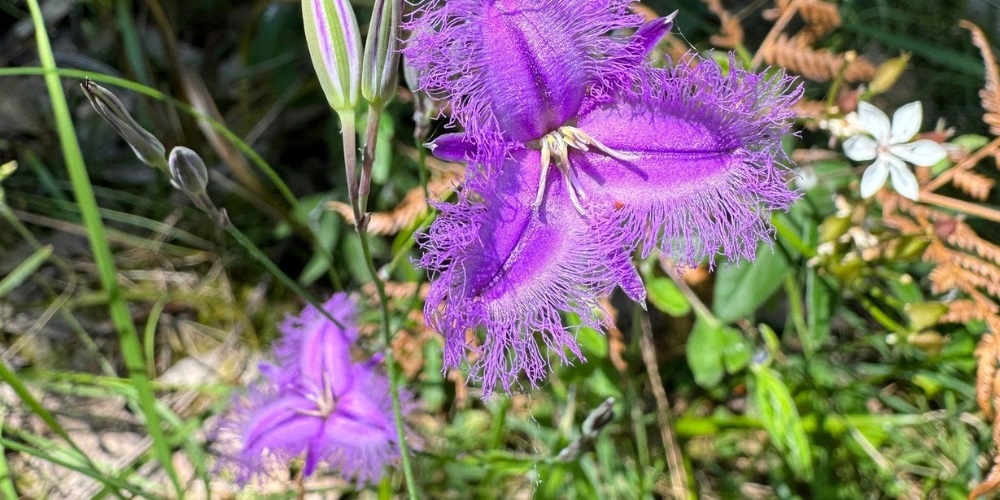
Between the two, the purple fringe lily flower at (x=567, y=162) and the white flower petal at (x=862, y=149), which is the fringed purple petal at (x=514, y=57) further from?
the white flower petal at (x=862, y=149)

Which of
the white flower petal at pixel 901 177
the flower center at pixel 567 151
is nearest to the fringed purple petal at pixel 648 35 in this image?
the flower center at pixel 567 151

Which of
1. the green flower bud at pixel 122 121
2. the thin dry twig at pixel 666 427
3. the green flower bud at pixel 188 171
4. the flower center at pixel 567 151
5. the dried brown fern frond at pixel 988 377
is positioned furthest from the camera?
the thin dry twig at pixel 666 427

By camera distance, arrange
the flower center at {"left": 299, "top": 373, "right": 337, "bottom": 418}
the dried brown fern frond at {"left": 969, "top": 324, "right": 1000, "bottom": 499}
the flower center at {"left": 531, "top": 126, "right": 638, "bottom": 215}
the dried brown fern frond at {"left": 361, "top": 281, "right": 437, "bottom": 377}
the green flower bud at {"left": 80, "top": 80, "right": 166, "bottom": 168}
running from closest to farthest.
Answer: the green flower bud at {"left": 80, "top": 80, "right": 166, "bottom": 168} → the flower center at {"left": 531, "top": 126, "right": 638, "bottom": 215} → the dried brown fern frond at {"left": 969, "top": 324, "right": 1000, "bottom": 499} → the flower center at {"left": 299, "top": 373, "right": 337, "bottom": 418} → the dried brown fern frond at {"left": 361, "top": 281, "right": 437, "bottom": 377}

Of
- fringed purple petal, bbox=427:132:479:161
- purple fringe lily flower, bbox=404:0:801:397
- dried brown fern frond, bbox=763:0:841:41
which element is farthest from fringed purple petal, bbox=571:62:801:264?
dried brown fern frond, bbox=763:0:841:41

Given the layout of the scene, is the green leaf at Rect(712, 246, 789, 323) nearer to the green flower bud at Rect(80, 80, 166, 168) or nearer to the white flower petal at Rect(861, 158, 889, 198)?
the white flower petal at Rect(861, 158, 889, 198)

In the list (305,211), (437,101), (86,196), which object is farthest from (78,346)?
(437,101)

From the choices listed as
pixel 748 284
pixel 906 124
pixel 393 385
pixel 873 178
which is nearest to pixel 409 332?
pixel 393 385

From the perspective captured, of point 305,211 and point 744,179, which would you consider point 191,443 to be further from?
point 744,179
